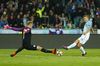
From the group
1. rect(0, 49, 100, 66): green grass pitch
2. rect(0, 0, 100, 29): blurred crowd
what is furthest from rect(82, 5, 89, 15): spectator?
rect(0, 49, 100, 66): green grass pitch

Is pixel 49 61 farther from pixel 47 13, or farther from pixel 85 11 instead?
pixel 85 11

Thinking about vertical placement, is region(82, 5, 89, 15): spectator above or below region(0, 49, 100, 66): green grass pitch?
above

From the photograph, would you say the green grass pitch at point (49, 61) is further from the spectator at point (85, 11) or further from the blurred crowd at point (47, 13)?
the spectator at point (85, 11)

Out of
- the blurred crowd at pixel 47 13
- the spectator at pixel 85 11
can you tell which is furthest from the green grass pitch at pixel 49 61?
the spectator at pixel 85 11

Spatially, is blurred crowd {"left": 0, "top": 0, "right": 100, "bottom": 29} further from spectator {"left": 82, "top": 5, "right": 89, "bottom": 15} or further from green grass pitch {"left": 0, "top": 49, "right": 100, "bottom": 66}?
green grass pitch {"left": 0, "top": 49, "right": 100, "bottom": 66}

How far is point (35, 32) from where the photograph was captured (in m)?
22.1

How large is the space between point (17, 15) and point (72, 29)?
13.6 ft

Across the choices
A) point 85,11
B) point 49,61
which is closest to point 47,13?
point 85,11

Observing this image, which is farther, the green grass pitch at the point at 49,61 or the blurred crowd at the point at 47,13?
the blurred crowd at the point at 47,13

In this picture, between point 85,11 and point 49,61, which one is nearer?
point 49,61

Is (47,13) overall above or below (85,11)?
below

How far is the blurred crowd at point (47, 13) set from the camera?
890 inches

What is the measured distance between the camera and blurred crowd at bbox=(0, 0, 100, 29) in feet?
74.1

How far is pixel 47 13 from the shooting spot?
79.8ft
